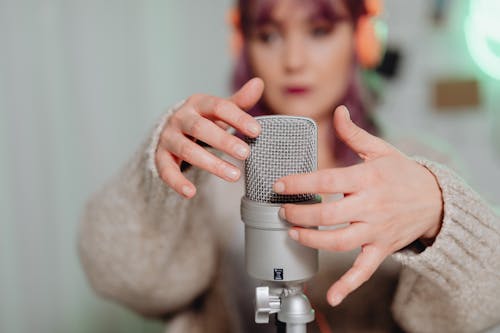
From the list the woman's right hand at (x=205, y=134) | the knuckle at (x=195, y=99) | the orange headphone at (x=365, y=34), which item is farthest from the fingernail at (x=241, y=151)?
the orange headphone at (x=365, y=34)

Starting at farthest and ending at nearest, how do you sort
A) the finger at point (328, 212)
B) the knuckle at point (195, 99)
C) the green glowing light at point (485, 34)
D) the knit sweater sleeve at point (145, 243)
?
the green glowing light at point (485, 34)
the knit sweater sleeve at point (145, 243)
the knuckle at point (195, 99)
the finger at point (328, 212)

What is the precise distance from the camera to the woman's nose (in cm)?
102

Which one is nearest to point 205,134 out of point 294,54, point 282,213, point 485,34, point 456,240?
point 282,213

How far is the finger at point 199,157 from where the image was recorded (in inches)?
22.0

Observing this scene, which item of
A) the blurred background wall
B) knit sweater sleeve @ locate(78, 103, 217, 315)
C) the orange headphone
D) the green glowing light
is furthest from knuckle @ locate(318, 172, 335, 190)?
the green glowing light

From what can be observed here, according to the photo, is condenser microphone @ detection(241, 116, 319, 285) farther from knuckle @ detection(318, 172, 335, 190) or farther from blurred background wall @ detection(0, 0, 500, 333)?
blurred background wall @ detection(0, 0, 500, 333)

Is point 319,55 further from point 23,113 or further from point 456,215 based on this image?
point 23,113

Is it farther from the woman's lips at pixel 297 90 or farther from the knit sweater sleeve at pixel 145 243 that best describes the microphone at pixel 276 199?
the woman's lips at pixel 297 90

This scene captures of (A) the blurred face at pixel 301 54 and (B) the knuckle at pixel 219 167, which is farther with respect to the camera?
(A) the blurred face at pixel 301 54

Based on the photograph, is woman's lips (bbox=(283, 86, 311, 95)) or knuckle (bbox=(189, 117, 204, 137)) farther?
woman's lips (bbox=(283, 86, 311, 95))

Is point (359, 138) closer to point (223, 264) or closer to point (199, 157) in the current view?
point (199, 157)

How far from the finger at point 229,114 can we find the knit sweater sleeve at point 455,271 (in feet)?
0.60

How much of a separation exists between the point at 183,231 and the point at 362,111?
0.54m

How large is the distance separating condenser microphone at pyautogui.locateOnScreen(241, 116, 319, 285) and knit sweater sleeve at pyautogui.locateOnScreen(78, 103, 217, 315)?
0.48 ft
